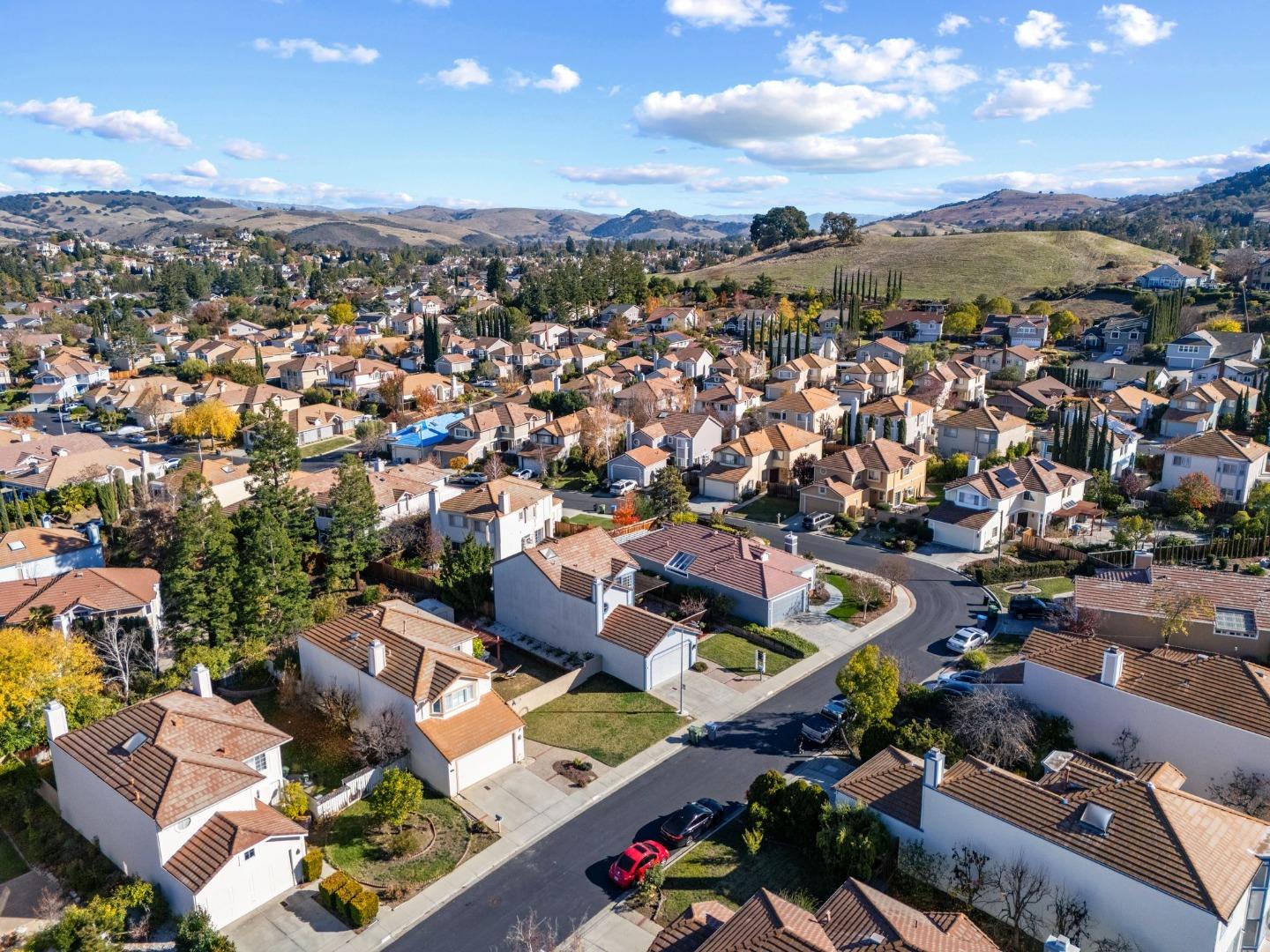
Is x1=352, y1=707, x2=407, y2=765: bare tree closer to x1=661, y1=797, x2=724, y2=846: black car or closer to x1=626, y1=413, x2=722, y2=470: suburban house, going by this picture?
x1=661, y1=797, x2=724, y2=846: black car

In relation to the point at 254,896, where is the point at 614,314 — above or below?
above

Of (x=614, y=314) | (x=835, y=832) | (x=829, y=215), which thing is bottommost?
(x=835, y=832)

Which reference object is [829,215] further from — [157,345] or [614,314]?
[157,345]

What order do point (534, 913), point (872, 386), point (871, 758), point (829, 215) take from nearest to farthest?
1. point (534, 913)
2. point (871, 758)
3. point (872, 386)
4. point (829, 215)

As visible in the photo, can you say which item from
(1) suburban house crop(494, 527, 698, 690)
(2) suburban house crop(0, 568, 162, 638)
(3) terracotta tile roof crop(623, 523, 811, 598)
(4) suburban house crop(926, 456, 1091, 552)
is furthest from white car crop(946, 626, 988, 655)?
(2) suburban house crop(0, 568, 162, 638)

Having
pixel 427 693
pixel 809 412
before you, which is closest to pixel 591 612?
pixel 427 693

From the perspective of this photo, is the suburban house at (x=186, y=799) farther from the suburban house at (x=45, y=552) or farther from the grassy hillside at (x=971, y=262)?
the grassy hillside at (x=971, y=262)

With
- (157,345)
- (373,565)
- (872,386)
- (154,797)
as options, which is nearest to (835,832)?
(154,797)

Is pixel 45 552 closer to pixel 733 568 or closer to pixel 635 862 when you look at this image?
pixel 733 568
